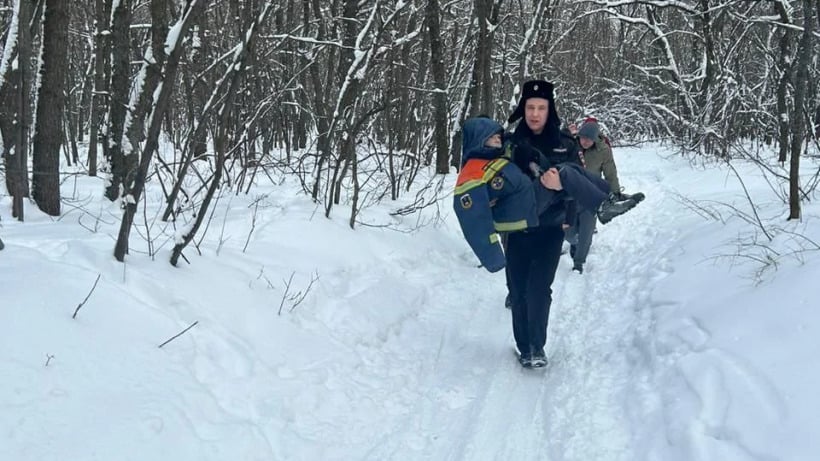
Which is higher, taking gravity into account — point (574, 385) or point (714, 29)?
point (714, 29)

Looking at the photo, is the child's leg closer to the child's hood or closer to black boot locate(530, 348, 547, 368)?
the child's hood

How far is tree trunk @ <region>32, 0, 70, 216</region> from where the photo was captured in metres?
6.45

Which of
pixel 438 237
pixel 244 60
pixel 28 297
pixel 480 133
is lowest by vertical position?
pixel 438 237

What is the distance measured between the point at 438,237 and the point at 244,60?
400 centimetres

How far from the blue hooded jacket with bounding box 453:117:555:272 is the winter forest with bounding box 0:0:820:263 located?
183 centimetres

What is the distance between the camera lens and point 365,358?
175 inches

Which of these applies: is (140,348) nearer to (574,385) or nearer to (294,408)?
(294,408)

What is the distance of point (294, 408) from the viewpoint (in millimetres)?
3521

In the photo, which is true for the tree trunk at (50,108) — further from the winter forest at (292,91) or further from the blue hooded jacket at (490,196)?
the blue hooded jacket at (490,196)

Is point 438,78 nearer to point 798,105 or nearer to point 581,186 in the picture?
point 798,105

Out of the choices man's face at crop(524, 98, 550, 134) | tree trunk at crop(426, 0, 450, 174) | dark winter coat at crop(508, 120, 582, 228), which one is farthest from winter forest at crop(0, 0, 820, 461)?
tree trunk at crop(426, 0, 450, 174)

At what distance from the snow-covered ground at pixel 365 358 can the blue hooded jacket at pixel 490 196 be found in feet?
3.35

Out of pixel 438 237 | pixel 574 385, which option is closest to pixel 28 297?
pixel 574 385

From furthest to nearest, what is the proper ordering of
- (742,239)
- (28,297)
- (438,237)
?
(438,237)
(742,239)
(28,297)
